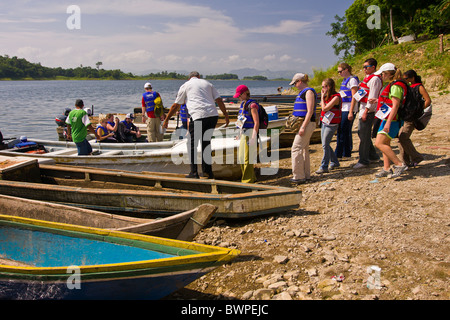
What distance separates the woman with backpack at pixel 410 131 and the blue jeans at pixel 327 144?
1.20 meters

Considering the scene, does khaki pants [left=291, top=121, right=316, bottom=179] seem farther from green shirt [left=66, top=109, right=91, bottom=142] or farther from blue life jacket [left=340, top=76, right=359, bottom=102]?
green shirt [left=66, top=109, right=91, bottom=142]

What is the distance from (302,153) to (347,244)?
2.54 metres

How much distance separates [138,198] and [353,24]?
138ft

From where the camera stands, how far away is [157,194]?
540 cm

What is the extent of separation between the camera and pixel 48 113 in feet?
108

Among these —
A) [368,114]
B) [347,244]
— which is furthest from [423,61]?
[347,244]

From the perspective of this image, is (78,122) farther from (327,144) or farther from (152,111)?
(327,144)

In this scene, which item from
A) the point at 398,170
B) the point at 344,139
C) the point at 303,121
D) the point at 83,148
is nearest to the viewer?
the point at 398,170

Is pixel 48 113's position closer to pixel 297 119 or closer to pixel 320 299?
pixel 297 119

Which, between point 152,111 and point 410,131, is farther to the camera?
point 152,111

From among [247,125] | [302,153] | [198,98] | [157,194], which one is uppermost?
[198,98]

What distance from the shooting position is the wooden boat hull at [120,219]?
4.08 meters

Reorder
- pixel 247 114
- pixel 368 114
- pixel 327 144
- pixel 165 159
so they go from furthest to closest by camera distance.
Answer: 1. pixel 165 159
2. pixel 327 144
3. pixel 368 114
4. pixel 247 114
